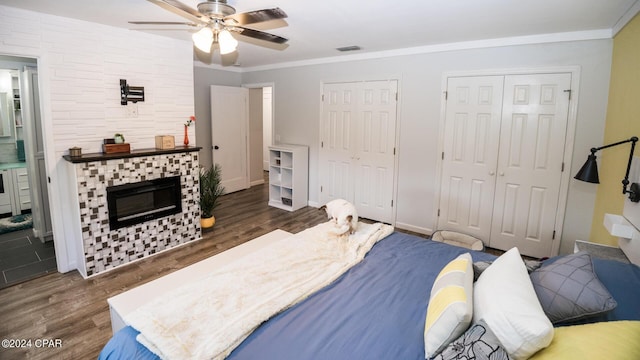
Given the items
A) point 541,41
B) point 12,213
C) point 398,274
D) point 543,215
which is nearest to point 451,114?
point 541,41

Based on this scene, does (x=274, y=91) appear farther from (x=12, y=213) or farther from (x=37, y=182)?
(x=12, y=213)

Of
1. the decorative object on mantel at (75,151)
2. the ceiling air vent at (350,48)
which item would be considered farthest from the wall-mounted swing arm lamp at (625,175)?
the decorative object on mantel at (75,151)

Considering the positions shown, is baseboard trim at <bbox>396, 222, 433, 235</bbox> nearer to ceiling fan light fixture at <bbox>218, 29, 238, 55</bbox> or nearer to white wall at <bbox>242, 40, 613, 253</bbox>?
white wall at <bbox>242, 40, 613, 253</bbox>

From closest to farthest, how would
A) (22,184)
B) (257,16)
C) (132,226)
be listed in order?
(257,16)
(132,226)
(22,184)

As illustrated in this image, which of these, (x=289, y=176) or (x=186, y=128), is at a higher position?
(x=186, y=128)

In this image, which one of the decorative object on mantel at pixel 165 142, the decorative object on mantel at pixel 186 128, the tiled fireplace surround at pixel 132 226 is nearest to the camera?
the tiled fireplace surround at pixel 132 226

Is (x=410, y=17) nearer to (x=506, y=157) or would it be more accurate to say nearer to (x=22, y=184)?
(x=506, y=157)

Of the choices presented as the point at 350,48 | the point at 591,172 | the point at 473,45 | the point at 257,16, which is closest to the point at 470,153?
the point at 473,45

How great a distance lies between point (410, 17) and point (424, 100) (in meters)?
1.45

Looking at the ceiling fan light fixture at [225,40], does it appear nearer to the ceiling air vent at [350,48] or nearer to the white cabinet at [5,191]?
the ceiling air vent at [350,48]

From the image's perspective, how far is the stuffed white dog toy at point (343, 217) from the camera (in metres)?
2.55

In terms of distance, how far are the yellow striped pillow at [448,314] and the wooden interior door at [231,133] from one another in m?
5.23

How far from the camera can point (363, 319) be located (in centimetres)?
157

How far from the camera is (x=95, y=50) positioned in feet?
10.6
